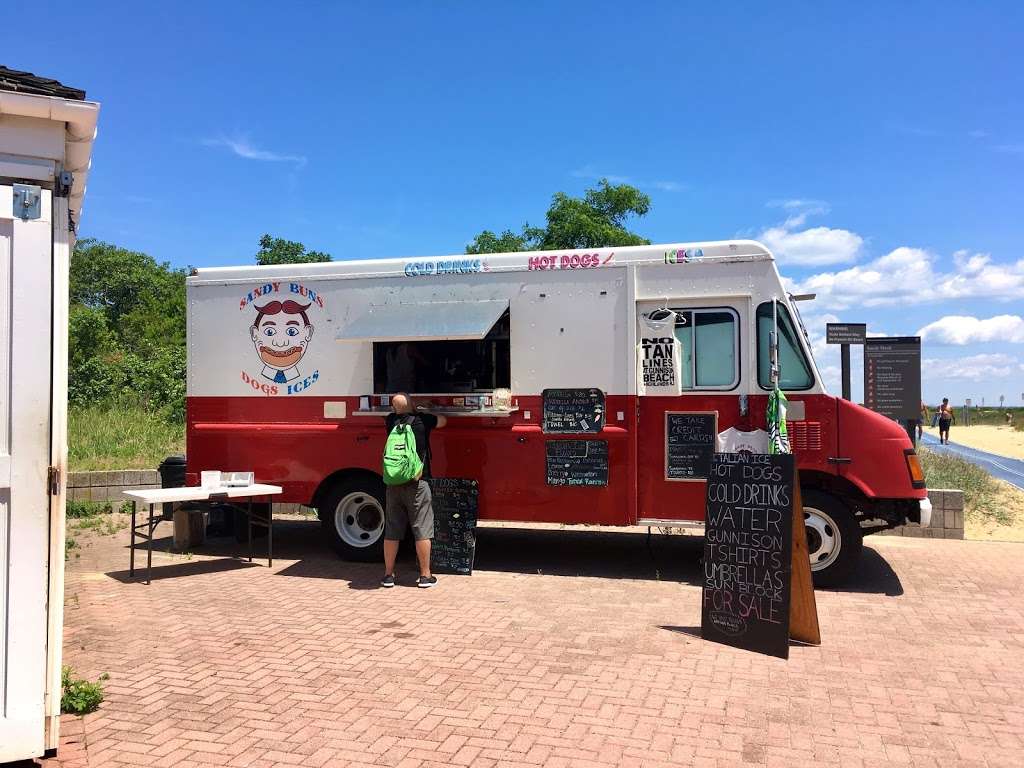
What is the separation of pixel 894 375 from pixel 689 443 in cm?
655

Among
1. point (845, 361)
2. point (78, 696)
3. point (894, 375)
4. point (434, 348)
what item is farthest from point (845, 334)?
point (78, 696)

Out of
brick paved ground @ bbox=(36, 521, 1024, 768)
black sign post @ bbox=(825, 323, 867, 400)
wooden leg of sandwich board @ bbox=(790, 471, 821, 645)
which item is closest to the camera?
brick paved ground @ bbox=(36, 521, 1024, 768)

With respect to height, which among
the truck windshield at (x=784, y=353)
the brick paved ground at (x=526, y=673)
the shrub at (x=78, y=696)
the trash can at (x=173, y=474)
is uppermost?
the truck windshield at (x=784, y=353)

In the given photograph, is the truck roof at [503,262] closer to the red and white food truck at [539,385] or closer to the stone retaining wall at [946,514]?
the red and white food truck at [539,385]

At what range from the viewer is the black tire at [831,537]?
22.2 ft

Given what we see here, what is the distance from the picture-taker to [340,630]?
5.77m

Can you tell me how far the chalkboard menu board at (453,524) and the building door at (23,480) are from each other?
171 inches

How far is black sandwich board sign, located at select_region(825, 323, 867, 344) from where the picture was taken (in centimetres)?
1130

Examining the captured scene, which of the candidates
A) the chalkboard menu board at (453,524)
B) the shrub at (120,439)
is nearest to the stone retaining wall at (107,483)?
the shrub at (120,439)

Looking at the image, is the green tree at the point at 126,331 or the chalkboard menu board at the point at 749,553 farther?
the green tree at the point at 126,331

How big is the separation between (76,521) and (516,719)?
825 centimetres

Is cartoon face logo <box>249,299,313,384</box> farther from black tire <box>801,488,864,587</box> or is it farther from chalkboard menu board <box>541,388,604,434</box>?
black tire <box>801,488,864,587</box>

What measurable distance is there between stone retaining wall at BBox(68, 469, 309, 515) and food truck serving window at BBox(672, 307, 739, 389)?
5.98 meters

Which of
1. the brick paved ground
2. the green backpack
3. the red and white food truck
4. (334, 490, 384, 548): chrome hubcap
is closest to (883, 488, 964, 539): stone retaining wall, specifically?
the brick paved ground
